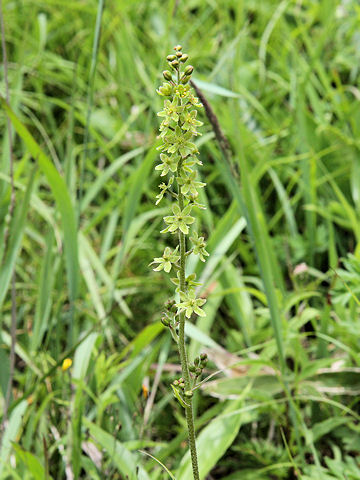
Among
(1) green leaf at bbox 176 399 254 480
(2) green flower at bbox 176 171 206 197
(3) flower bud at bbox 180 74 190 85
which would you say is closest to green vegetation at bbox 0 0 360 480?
(1) green leaf at bbox 176 399 254 480

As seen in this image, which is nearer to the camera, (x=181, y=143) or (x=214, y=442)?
(x=181, y=143)

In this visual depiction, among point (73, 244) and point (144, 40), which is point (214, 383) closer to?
point (73, 244)

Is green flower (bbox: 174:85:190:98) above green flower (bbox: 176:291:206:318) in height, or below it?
above

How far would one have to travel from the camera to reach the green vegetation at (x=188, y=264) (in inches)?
78.6

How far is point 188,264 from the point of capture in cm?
238

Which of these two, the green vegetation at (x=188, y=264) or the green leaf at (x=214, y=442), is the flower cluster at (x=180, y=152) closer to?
the green vegetation at (x=188, y=264)

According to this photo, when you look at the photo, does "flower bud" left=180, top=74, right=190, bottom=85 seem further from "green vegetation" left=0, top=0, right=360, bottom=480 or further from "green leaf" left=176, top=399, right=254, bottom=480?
"green leaf" left=176, top=399, right=254, bottom=480

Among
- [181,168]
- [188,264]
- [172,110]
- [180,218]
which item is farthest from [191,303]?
[188,264]

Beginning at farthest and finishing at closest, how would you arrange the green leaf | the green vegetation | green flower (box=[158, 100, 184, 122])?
1. the green vegetation
2. the green leaf
3. green flower (box=[158, 100, 184, 122])

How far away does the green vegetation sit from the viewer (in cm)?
200

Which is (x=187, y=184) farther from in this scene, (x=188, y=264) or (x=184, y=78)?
(x=188, y=264)

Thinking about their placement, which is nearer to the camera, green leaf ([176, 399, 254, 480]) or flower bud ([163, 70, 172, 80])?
flower bud ([163, 70, 172, 80])

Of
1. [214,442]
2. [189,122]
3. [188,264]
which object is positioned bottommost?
[214,442]

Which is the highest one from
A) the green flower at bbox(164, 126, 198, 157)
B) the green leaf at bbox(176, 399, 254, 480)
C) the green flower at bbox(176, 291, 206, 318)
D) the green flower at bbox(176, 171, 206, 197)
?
the green flower at bbox(164, 126, 198, 157)
